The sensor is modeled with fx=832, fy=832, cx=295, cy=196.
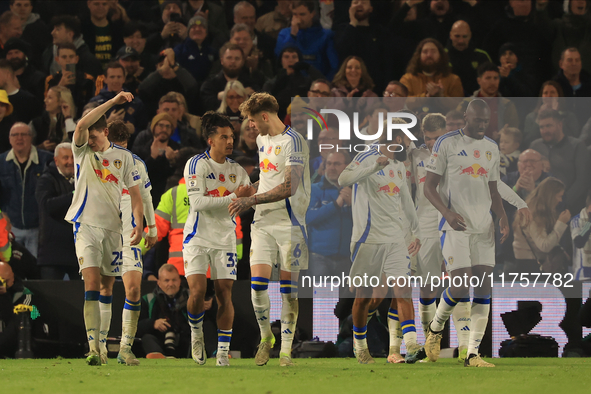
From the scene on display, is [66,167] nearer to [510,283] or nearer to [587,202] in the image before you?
[510,283]

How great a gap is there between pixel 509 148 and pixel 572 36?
3.98m

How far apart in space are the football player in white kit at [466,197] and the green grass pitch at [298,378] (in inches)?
40.7

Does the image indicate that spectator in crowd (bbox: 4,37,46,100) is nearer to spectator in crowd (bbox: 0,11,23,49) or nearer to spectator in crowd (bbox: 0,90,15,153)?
spectator in crowd (bbox: 0,11,23,49)

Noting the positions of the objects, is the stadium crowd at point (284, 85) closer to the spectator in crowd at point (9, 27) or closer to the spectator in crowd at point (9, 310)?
the spectator in crowd at point (9, 27)

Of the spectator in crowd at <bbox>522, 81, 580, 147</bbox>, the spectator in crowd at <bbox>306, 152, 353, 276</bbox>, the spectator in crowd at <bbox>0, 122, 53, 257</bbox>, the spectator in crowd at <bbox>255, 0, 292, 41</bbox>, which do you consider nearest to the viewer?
the spectator in crowd at <bbox>306, 152, 353, 276</bbox>

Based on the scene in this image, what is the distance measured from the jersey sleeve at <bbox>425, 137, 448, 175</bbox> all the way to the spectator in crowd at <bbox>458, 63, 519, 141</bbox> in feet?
4.27

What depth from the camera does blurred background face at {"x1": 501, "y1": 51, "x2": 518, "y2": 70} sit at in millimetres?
13070

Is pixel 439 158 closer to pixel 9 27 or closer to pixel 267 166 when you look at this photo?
pixel 267 166

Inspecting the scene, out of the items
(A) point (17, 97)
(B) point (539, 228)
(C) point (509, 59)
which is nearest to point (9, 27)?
(A) point (17, 97)

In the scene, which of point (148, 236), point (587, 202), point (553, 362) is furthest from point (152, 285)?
point (587, 202)

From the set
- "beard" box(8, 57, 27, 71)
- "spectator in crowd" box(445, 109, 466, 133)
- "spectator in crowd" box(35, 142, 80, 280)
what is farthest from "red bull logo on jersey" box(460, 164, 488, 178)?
"beard" box(8, 57, 27, 71)

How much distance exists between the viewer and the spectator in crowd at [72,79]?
1288 centimetres

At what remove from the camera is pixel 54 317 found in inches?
419

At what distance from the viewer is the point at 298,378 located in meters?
7.18
